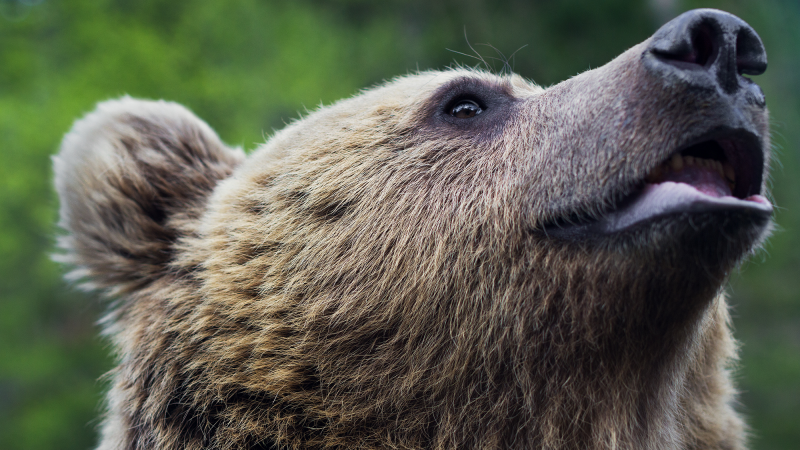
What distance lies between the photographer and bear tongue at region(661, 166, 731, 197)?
2176mm

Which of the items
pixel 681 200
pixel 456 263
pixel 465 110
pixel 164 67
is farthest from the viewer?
pixel 164 67

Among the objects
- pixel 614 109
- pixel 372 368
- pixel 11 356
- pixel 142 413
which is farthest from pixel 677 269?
pixel 11 356

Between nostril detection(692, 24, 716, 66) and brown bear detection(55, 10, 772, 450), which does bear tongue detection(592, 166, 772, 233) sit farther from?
nostril detection(692, 24, 716, 66)

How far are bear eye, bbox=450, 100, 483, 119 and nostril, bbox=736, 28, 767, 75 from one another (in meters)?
1.13

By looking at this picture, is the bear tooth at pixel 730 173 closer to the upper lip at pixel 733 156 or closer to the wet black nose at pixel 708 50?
the upper lip at pixel 733 156

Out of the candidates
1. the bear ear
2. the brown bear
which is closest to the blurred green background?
the bear ear

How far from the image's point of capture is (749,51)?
222cm

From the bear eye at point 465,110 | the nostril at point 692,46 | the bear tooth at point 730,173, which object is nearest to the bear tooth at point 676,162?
the bear tooth at point 730,173

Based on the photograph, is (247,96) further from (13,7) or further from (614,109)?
(614,109)

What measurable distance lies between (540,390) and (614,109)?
1.14m

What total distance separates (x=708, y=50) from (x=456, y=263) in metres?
1.22

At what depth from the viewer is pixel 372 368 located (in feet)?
8.75

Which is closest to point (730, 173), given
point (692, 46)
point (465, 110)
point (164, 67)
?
point (692, 46)

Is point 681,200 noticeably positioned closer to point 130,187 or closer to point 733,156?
point 733,156
